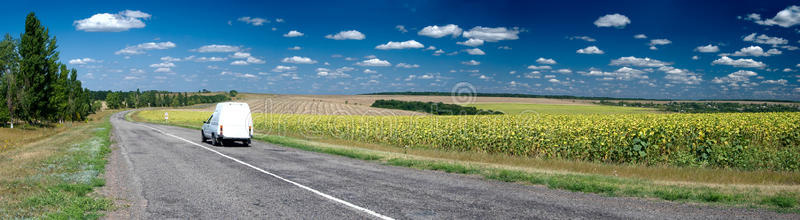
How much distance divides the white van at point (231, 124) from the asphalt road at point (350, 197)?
840 centimetres

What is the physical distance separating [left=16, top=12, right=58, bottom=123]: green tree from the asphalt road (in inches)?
1731

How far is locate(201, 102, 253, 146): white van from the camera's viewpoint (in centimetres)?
2148

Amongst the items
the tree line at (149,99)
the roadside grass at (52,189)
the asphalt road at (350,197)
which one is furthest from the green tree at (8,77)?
the tree line at (149,99)

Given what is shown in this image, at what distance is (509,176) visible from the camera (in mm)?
10992

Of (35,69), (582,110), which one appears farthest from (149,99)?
(582,110)

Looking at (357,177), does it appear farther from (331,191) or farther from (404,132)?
(404,132)

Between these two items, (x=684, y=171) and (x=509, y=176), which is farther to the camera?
(x=684, y=171)

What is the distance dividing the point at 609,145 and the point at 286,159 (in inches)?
466

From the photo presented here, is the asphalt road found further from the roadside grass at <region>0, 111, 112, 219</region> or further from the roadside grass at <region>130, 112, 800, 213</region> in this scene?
the roadside grass at <region>130, 112, 800, 213</region>

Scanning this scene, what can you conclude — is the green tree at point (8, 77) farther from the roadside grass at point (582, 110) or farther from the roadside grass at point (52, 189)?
the roadside grass at point (582, 110)

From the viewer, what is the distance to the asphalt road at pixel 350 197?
7055 mm

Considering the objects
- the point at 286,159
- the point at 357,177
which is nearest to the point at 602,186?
the point at 357,177

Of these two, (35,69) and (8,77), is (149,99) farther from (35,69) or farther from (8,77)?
(35,69)

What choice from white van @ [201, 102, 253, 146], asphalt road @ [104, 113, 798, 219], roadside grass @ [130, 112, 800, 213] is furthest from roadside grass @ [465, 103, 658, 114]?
asphalt road @ [104, 113, 798, 219]
